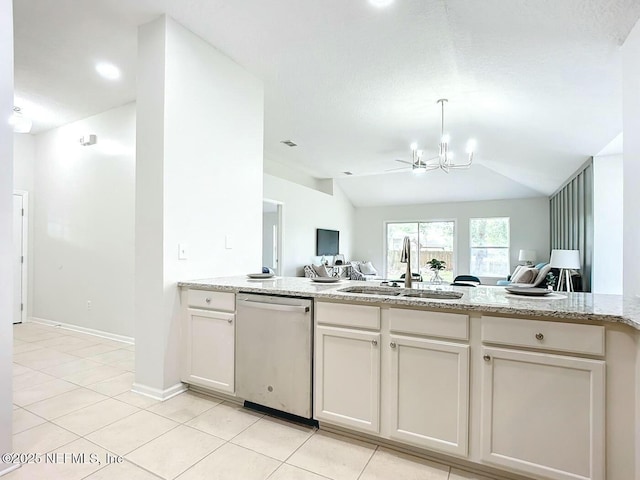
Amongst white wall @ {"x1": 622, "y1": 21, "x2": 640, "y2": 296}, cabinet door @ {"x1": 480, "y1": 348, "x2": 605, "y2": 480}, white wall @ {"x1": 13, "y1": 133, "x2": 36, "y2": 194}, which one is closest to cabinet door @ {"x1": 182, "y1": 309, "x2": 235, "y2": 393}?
cabinet door @ {"x1": 480, "y1": 348, "x2": 605, "y2": 480}

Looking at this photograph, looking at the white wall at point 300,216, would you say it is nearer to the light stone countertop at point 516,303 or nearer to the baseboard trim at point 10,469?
the light stone countertop at point 516,303

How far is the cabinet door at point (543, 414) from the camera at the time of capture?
1.46m

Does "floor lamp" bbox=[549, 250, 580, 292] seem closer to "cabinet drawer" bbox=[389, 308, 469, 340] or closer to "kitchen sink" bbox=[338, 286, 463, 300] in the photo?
"kitchen sink" bbox=[338, 286, 463, 300]

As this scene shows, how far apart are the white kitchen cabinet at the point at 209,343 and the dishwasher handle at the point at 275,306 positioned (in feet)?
0.52

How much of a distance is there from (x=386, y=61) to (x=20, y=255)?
220 inches

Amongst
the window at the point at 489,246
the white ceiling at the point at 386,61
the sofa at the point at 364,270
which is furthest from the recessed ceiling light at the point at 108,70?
the window at the point at 489,246

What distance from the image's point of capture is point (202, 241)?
114 inches

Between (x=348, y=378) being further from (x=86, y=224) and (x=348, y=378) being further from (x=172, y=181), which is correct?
(x=86, y=224)

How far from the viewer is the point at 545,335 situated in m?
1.54

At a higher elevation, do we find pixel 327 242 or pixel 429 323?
pixel 327 242

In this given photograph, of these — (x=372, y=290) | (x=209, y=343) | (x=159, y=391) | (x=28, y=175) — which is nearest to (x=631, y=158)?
(x=372, y=290)

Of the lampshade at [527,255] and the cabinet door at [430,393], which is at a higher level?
the lampshade at [527,255]

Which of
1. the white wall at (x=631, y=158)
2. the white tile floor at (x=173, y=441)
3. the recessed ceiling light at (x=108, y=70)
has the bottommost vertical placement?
the white tile floor at (x=173, y=441)

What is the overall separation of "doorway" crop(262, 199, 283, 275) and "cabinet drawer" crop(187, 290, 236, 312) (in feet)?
13.2
